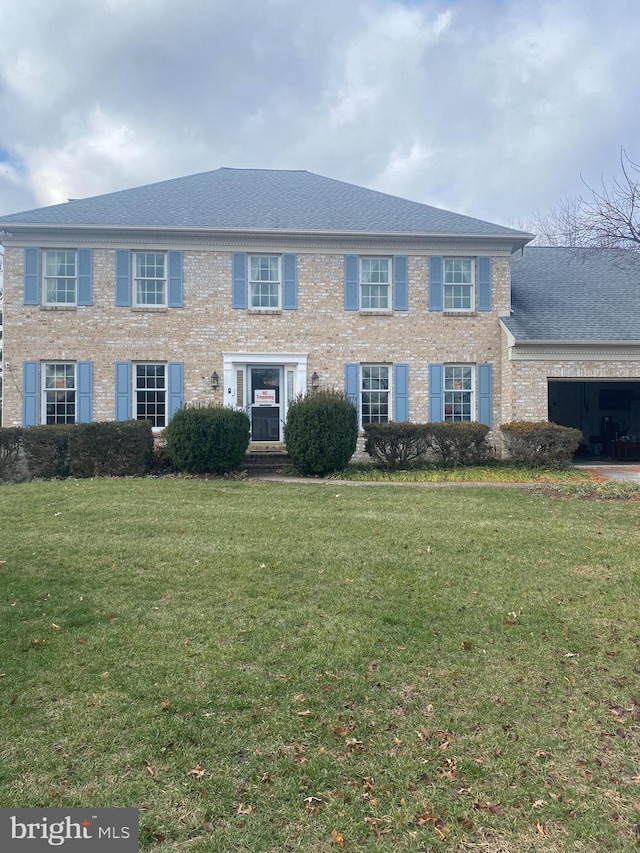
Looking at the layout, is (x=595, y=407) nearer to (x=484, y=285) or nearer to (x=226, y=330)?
(x=484, y=285)

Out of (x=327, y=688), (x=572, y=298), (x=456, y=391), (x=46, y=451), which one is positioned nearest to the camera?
(x=327, y=688)

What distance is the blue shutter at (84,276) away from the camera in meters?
15.0

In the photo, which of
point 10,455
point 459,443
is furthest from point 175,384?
point 459,443

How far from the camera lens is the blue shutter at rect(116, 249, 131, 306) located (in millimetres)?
15117

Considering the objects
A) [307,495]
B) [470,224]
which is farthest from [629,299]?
[307,495]

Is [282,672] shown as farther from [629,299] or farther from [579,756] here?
[629,299]

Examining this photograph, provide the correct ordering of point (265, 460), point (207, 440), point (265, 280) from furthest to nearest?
point (265, 280) → point (265, 460) → point (207, 440)

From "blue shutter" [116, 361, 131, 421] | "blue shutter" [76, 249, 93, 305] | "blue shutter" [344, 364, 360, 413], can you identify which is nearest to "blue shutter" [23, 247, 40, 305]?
"blue shutter" [76, 249, 93, 305]

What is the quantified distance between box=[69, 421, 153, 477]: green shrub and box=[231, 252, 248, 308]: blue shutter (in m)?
4.84

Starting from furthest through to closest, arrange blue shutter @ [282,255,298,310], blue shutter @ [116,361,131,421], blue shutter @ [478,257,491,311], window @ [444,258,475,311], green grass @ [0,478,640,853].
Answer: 1. window @ [444,258,475,311]
2. blue shutter @ [478,257,491,311]
3. blue shutter @ [282,255,298,310]
4. blue shutter @ [116,361,131,421]
5. green grass @ [0,478,640,853]

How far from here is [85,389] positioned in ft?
49.3

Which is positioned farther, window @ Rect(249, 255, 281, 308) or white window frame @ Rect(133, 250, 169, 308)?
window @ Rect(249, 255, 281, 308)

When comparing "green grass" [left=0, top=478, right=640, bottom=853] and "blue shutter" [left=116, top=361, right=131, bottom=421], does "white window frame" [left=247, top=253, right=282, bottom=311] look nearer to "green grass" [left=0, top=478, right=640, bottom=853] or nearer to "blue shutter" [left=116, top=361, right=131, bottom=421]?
"blue shutter" [left=116, top=361, right=131, bottom=421]

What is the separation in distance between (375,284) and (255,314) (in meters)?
3.42
